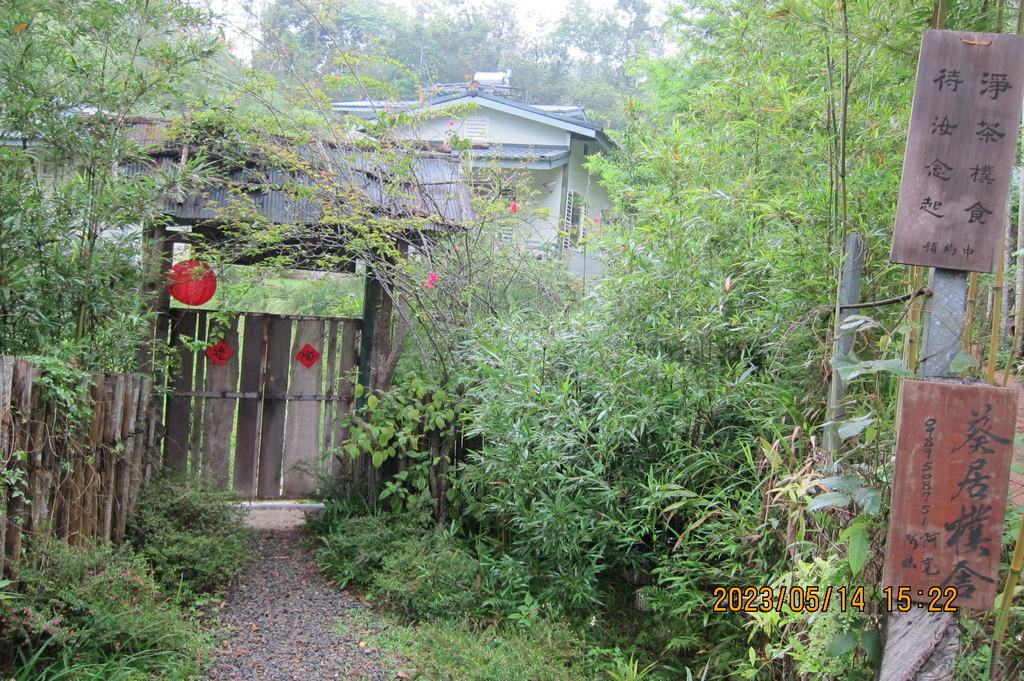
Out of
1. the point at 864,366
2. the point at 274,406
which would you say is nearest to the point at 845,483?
the point at 864,366

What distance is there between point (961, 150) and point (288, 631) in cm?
364

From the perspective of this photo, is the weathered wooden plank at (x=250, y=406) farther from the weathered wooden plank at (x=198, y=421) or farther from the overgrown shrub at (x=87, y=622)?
the overgrown shrub at (x=87, y=622)

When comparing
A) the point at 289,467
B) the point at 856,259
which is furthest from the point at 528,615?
the point at 289,467

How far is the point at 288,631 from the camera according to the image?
384 cm

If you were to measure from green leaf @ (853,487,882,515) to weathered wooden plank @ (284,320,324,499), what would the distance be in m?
4.70

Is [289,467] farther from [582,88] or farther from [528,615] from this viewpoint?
[582,88]

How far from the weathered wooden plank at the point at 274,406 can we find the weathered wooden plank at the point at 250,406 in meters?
0.05

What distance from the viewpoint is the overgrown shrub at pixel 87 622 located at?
9.25 ft

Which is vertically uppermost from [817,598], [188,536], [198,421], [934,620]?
[934,620]

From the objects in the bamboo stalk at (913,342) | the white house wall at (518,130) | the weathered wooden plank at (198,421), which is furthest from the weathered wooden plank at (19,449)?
the white house wall at (518,130)

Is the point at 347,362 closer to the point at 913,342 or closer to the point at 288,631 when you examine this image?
the point at 288,631

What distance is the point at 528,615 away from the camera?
3.67 metres

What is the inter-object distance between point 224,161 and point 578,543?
3538mm

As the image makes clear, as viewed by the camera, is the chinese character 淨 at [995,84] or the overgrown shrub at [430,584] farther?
the overgrown shrub at [430,584]
